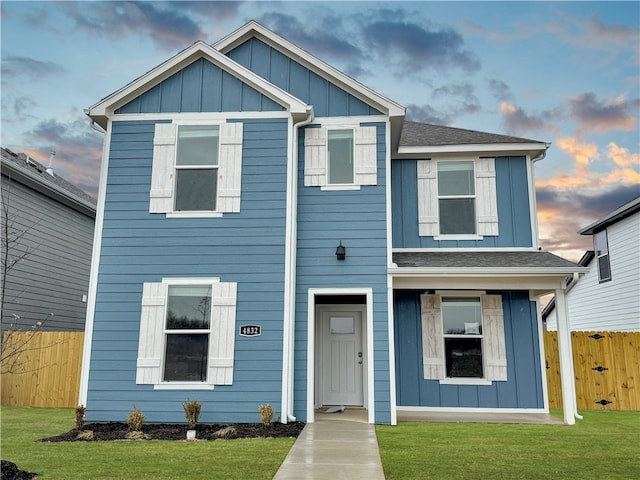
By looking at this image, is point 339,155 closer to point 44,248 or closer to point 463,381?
point 463,381

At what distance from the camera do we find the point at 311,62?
952 cm

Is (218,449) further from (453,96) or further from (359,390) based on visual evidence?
(453,96)

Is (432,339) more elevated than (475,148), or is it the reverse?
(475,148)

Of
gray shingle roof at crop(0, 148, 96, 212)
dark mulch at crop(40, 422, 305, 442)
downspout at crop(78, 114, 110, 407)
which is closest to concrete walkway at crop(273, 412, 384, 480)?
dark mulch at crop(40, 422, 305, 442)

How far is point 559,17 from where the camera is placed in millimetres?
11641

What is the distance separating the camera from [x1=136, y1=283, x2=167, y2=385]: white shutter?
26.6 ft

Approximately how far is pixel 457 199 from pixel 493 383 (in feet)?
12.3

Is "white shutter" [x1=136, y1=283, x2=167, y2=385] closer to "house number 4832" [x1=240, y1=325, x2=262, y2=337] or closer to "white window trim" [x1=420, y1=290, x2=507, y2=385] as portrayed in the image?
"house number 4832" [x1=240, y1=325, x2=262, y2=337]

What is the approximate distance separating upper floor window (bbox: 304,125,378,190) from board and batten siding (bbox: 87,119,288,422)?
67 cm

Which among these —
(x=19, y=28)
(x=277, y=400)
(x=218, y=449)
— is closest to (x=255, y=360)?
(x=277, y=400)

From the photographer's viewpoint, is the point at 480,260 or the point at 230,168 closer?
the point at 230,168

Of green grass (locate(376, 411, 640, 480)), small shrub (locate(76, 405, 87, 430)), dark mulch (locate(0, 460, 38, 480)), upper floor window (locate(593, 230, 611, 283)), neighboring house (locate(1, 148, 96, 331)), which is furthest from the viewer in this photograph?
upper floor window (locate(593, 230, 611, 283))

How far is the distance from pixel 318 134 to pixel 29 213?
8.06 meters

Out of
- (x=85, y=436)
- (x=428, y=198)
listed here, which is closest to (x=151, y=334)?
(x=85, y=436)
